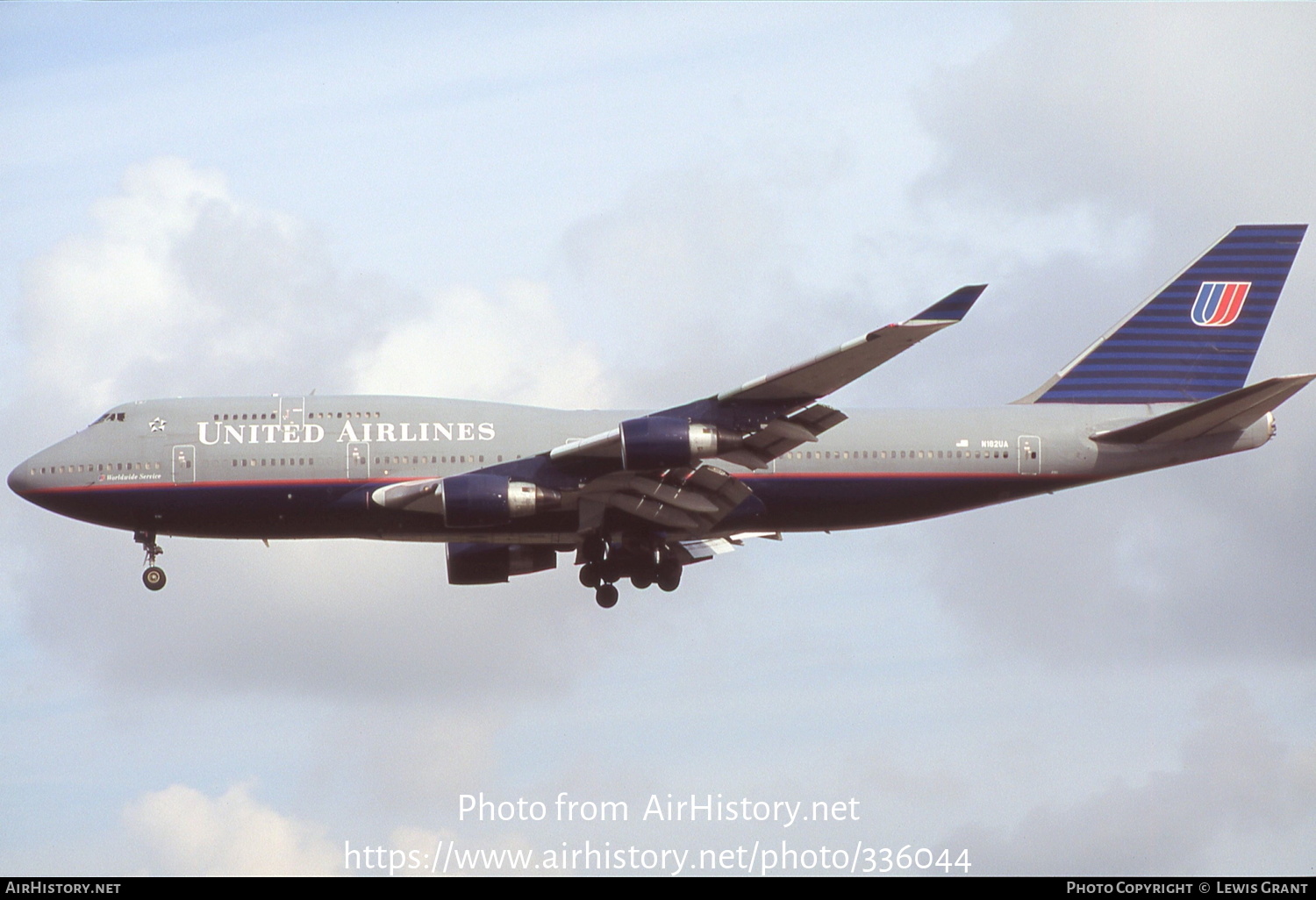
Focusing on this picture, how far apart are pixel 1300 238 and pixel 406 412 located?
25449mm

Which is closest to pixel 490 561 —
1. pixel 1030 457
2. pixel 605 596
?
pixel 605 596

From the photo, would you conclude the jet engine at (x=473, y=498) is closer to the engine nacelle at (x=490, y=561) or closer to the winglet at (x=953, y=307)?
the engine nacelle at (x=490, y=561)

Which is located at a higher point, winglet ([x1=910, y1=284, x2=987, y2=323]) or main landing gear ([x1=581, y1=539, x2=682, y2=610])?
winglet ([x1=910, y1=284, x2=987, y2=323])

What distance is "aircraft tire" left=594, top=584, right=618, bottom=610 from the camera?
42875 millimetres

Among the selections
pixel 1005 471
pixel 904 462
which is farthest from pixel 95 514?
pixel 1005 471

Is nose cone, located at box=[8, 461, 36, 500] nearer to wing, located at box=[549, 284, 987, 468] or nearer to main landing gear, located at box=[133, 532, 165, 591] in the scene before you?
main landing gear, located at box=[133, 532, 165, 591]

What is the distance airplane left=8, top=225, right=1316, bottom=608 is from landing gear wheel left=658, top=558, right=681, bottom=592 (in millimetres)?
32

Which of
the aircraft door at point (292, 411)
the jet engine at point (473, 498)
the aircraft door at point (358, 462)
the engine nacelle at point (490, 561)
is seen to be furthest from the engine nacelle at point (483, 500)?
the engine nacelle at point (490, 561)

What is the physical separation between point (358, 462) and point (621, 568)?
23.8 feet

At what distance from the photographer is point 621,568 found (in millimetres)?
42719

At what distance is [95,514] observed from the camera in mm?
41688

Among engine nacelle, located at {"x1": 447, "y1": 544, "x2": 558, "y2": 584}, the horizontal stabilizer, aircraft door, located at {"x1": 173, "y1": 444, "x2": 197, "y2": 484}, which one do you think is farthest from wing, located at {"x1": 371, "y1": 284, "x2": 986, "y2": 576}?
the horizontal stabilizer

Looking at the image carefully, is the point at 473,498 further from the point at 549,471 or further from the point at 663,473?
the point at 663,473

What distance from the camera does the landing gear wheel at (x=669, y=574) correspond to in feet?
140
